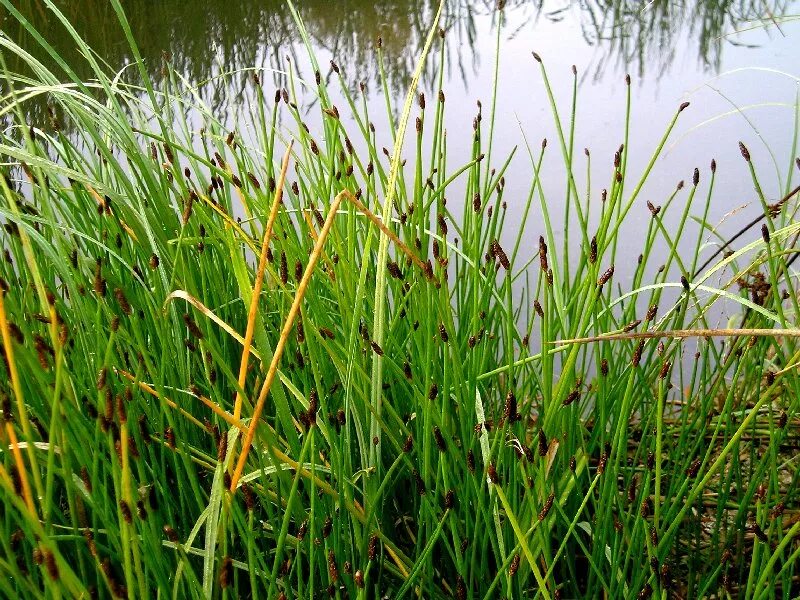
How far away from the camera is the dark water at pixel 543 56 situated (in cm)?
274

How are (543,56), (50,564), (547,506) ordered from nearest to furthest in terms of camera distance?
(50,564)
(547,506)
(543,56)

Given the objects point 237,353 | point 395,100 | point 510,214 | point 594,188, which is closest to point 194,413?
point 237,353

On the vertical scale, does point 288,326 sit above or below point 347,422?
above

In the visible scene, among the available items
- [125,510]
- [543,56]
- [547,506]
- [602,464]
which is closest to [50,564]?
[125,510]

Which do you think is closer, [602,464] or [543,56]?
[602,464]

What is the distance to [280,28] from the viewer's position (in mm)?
4359

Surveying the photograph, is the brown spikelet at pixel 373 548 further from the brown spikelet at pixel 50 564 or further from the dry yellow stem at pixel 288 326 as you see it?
the brown spikelet at pixel 50 564

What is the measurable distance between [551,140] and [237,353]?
6.25 ft

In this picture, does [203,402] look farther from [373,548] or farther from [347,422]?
[373,548]

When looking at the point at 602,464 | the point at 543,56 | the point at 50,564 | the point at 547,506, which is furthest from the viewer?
the point at 543,56

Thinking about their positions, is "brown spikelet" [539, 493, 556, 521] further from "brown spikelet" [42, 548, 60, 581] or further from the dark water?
the dark water

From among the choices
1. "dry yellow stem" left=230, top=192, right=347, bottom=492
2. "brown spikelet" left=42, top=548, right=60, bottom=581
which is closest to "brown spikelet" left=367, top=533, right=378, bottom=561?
"dry yellow stem" left=230, top=192, right=347, bottom=492

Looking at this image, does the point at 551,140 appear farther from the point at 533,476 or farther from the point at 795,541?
the point at 533,476

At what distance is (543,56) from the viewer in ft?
12.2
